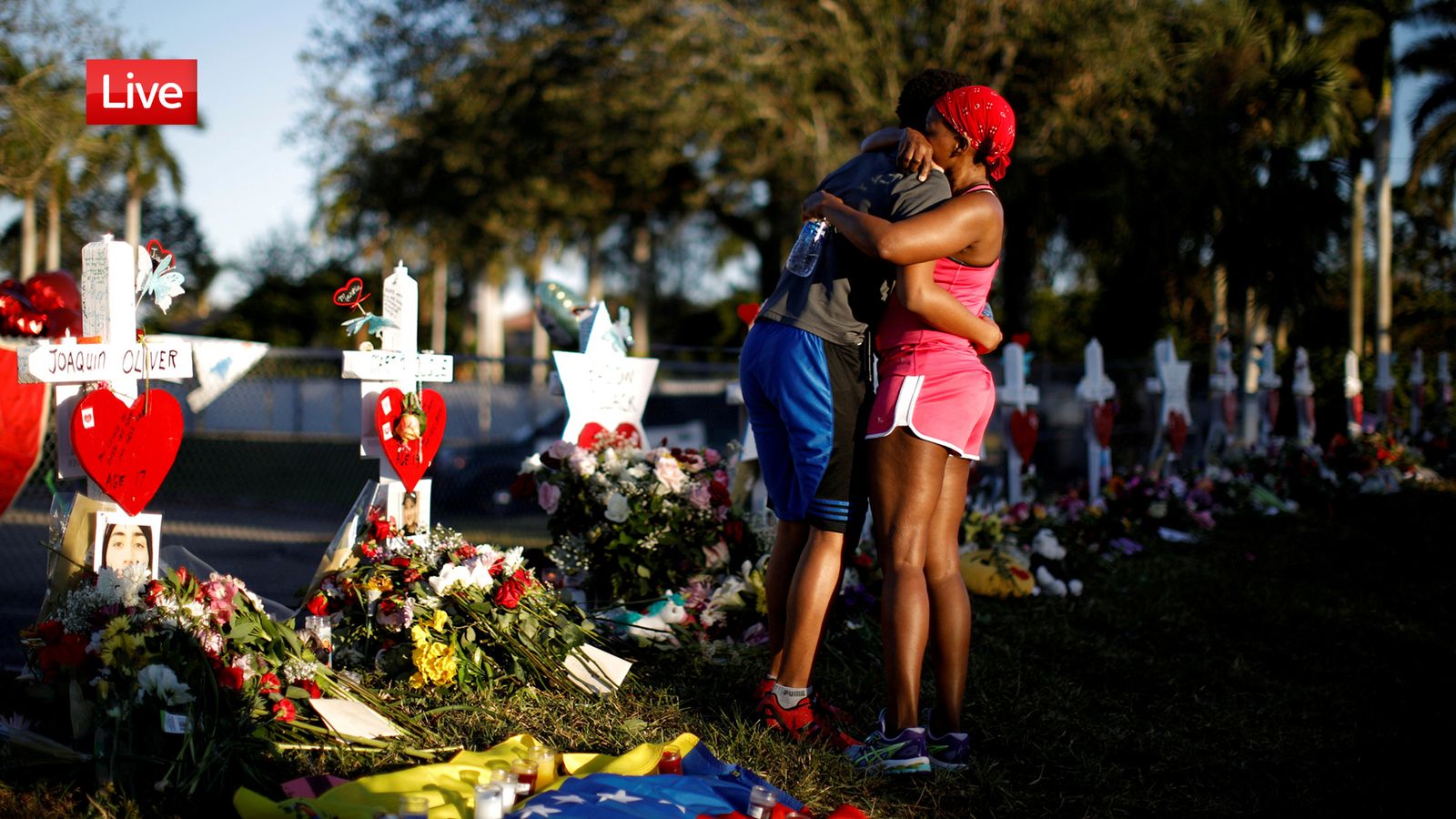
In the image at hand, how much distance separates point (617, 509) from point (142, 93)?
2.37 m

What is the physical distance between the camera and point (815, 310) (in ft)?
10.1

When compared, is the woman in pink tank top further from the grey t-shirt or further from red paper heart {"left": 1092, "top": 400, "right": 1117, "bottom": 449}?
red paper heart {"left": 1092, "top": 400, "right": 1117, "bottom": 449}

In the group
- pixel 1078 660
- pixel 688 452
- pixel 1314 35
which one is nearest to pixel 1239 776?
pixel 1078 660

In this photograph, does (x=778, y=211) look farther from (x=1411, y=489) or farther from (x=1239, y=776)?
(x=1239, y=776)

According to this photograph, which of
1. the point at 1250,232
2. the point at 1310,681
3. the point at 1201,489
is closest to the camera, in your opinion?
the point at 1310,681

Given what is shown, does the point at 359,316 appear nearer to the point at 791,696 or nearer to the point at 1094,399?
the point at 791,696

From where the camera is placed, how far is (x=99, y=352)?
3.09m

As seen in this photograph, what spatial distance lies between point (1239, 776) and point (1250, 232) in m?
12.7

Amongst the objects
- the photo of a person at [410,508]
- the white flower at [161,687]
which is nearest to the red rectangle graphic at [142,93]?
the photo of a person at [410,508]

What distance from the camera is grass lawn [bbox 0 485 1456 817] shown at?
275 centimetres

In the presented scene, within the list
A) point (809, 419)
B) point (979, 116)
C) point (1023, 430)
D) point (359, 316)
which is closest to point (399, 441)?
point (359, 316)

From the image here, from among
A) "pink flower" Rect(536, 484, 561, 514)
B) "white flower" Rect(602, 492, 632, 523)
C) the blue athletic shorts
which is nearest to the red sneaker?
the blue athletic shorts

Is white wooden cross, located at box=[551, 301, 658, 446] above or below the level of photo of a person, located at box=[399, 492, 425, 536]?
above

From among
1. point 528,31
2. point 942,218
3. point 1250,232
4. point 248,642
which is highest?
point 528,31
